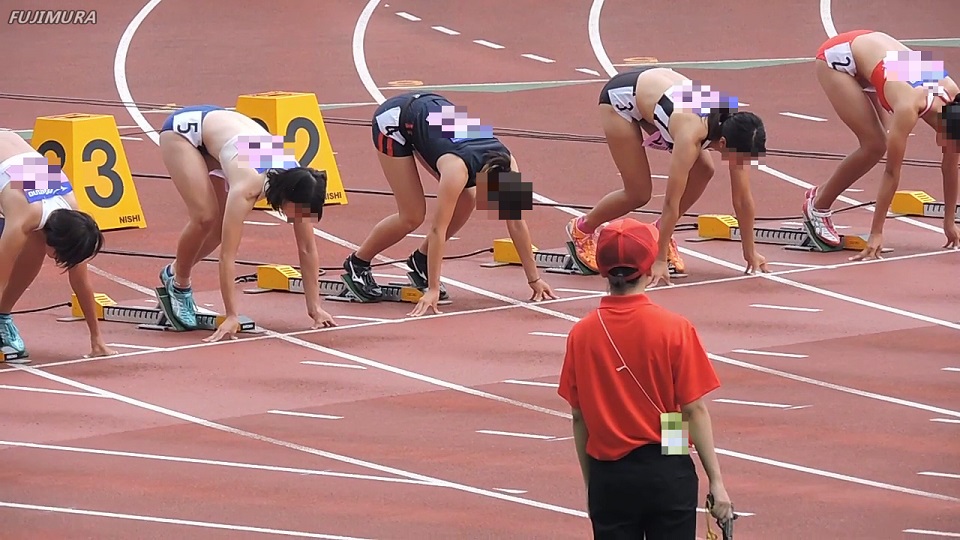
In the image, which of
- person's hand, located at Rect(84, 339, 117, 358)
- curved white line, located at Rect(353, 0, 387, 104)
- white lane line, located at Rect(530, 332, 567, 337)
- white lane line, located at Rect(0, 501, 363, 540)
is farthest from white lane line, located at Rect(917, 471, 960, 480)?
curved white line, located at Rect(353, 0, 387, 104)

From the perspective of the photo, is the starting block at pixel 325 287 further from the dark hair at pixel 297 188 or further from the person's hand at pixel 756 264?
the person's hand at pixel 756 264

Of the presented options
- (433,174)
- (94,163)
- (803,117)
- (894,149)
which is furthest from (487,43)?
(433,174)

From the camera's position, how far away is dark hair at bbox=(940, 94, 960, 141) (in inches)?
555

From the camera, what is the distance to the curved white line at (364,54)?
23562 mm

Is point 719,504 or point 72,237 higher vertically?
point 72,237

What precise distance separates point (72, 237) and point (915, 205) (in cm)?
787

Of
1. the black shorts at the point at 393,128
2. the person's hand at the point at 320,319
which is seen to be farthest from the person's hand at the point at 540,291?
the person's hand at the point at 320,319

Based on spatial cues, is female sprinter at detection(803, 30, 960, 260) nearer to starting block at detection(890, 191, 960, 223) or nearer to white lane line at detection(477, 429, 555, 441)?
starting block at detection(890, 191, 960, 223)

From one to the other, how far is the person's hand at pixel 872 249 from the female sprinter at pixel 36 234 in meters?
5.70

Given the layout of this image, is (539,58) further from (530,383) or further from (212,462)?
(212,462)

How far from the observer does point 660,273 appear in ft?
44.7

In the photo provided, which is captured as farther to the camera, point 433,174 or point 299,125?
point 299,125

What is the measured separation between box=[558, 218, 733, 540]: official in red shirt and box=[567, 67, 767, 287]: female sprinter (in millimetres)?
6719

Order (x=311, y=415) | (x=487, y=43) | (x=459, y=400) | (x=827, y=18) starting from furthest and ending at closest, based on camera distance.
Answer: (x=827, y=18) < (x=487, y=43) < (x=459, y=400) < (x=311, y=415)
